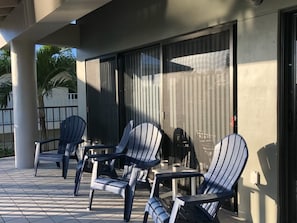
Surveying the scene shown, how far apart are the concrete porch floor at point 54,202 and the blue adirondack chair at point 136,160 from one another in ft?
0.79

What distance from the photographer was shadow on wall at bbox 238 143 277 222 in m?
2.97

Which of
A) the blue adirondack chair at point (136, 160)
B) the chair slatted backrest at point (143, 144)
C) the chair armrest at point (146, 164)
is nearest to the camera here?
the blue adirondack chair at point (136, 160)

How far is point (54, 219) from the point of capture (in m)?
3.44

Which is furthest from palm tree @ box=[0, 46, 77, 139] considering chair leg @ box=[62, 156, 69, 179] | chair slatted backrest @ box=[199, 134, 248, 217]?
chair slatted backrest @ box=[199, 134, 248, 217]

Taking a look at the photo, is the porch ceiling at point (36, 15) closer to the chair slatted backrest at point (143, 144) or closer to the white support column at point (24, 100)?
the white support column at point (24, 100)

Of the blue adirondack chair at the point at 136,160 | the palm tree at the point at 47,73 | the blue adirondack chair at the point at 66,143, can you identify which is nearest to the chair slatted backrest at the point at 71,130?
the blue adirondack chair at the point at 66,143

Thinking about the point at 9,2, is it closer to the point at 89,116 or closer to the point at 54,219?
the point at 89,116

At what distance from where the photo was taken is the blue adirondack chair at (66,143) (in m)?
5.19

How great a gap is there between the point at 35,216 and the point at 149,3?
2981mm

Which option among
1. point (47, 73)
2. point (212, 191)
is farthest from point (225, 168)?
point (47, 73)

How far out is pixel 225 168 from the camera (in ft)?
9.39

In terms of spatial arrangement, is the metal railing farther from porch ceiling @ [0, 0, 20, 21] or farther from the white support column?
porch ceiling @ [0, 0, 20, 21]

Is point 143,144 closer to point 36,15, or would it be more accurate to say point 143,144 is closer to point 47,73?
point 36,15

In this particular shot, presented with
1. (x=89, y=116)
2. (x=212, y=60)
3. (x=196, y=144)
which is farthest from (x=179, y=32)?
(x=89, y=116)
